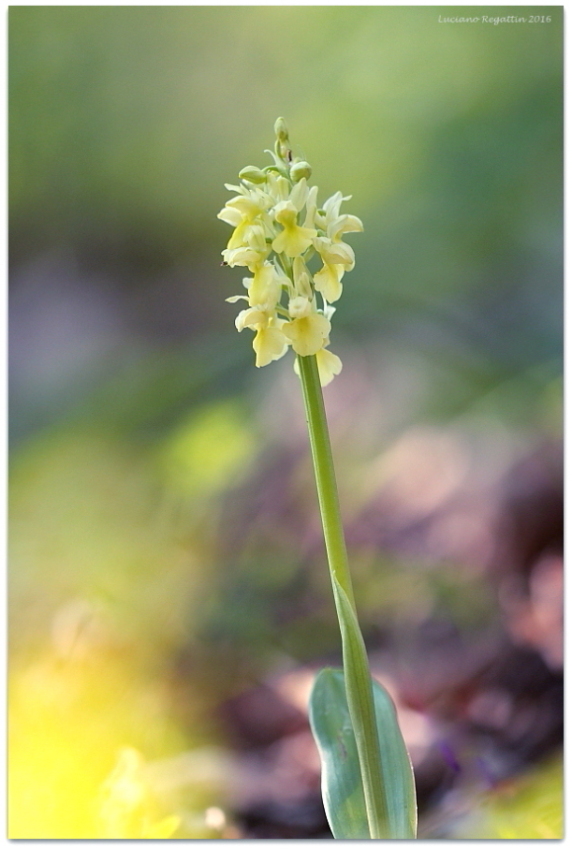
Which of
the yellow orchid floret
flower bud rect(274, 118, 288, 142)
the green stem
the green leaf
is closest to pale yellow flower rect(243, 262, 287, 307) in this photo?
the yellow orchid floret

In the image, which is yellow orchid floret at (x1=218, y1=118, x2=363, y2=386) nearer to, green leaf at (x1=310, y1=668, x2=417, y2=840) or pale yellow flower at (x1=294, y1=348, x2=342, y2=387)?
pale yellow flower at (x1=294, y1=348, x2=342, y2=387)

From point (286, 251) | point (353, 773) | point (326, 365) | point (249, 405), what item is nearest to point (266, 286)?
point (286, 251)

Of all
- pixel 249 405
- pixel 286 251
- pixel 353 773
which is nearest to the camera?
pixel 286 251

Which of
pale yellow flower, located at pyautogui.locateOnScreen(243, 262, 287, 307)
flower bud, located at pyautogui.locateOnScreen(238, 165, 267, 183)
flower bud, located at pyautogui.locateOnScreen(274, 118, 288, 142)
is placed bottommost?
pale yellow flower, located at pyautogui.locateOnScreen(243, 262, 287, 307)

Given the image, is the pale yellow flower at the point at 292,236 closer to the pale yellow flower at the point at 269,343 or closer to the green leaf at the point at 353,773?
the pale yellow flower at the point at 269,343

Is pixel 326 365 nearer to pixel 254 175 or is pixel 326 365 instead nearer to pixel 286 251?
pixel 286 251
